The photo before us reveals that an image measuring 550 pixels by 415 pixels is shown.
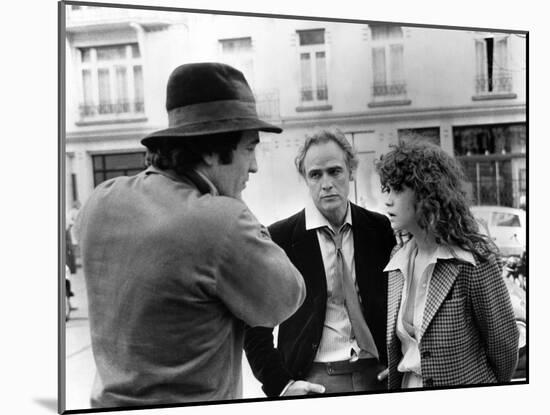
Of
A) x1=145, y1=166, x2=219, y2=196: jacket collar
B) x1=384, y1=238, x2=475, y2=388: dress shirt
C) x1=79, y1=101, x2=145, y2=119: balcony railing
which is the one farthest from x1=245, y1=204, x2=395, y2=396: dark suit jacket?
x1=79, y1=101, x2=145, y2=119: balcony railing

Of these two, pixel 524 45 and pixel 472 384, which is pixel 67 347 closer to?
pixel 472 384

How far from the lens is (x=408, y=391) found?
5.93m

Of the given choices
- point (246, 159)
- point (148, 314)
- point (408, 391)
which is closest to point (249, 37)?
point (246, 159)

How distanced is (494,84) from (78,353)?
11.4 ft

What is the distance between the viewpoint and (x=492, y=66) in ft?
20.1

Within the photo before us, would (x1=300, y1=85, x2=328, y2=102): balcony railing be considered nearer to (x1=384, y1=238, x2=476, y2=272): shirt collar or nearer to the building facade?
the building facade

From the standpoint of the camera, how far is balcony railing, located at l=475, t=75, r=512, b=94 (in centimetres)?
607

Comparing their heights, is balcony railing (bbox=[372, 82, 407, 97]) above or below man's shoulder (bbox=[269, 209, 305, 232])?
above

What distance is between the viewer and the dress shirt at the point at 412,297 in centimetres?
583

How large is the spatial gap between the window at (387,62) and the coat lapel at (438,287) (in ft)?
4.09

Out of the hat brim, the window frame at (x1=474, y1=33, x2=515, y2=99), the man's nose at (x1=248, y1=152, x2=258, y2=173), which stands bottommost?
the man's nose at (x1=248, y1=152, x2=258, y2=173)

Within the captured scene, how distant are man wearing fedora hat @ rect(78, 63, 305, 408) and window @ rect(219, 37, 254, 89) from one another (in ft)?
0.34

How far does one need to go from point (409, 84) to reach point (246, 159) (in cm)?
134

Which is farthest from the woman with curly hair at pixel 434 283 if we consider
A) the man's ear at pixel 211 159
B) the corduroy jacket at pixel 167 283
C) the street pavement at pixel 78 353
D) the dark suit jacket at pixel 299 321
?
the street pavement at pixel 78 353
